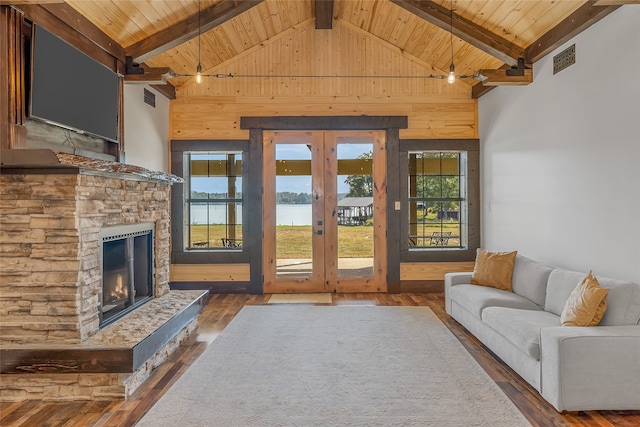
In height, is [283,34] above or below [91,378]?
above

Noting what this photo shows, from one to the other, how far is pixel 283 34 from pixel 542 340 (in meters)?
5.33

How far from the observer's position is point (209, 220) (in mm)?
6148

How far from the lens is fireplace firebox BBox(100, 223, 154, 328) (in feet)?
11.2

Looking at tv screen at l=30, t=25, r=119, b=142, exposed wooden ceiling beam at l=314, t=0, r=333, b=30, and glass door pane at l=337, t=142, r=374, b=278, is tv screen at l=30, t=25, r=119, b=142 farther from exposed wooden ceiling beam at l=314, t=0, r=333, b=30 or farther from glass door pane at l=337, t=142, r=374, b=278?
glass door pane at l=337, t=142, r=374, b=278

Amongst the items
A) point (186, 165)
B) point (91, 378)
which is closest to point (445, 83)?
point (186, 165)

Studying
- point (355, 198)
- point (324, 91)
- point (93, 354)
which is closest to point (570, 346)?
point (93, 354)

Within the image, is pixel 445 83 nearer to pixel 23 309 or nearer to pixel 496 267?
pixel 496 267

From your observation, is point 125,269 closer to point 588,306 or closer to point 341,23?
point 588,306

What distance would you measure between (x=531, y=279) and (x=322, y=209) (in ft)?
10.2

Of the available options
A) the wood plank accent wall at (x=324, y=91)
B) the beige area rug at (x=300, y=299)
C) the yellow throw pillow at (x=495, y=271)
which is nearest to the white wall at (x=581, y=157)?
the yellow throw pillow at (x=495, y=271)

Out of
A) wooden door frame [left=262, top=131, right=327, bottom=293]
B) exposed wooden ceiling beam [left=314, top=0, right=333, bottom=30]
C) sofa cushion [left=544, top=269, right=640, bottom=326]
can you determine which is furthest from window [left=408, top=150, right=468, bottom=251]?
sofa cushion [left=544, top=269, right=640, bottom=326]

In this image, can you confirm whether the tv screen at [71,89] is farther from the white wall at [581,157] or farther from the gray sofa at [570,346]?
the white wall at [581,157]

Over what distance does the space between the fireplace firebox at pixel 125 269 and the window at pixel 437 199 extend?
3.85 metres

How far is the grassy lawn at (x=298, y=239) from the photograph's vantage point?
612cm
